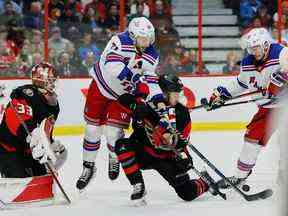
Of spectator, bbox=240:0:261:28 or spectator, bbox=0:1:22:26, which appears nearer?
spectator, bbox=0:1:22:26

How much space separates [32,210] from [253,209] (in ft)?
3.28

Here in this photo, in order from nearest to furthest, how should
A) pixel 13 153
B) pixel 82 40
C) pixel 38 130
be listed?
pixel 38 130, pixel 13 153, pixel 82 40

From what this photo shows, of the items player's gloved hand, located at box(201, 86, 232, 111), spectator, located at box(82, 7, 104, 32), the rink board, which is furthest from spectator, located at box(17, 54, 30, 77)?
player's gloved hand, located at box(201, 86, 232, 111)

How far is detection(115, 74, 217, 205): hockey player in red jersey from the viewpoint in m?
3.14

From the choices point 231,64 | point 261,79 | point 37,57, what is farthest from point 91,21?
point 261,79

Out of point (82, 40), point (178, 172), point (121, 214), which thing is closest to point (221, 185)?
point (178, 172)

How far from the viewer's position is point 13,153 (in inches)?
126

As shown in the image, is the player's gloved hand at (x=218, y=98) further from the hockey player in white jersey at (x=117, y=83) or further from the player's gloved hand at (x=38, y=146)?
the player's gloved hand at (x=38, y=146)

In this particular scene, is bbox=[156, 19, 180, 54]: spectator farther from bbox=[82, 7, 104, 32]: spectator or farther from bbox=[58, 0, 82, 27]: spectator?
bbox=[58, 0, 82, 27]: spectator

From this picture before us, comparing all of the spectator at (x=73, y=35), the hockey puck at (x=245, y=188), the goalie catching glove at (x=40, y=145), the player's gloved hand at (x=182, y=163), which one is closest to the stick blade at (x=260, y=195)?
the hockey puck at (x=245, y=188)

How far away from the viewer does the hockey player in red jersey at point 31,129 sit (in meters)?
3.01

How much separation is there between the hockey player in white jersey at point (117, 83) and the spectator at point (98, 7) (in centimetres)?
314

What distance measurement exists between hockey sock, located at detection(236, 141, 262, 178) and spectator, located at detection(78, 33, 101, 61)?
3.26 metres

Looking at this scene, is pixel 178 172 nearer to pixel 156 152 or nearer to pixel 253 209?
pixel 156 152
